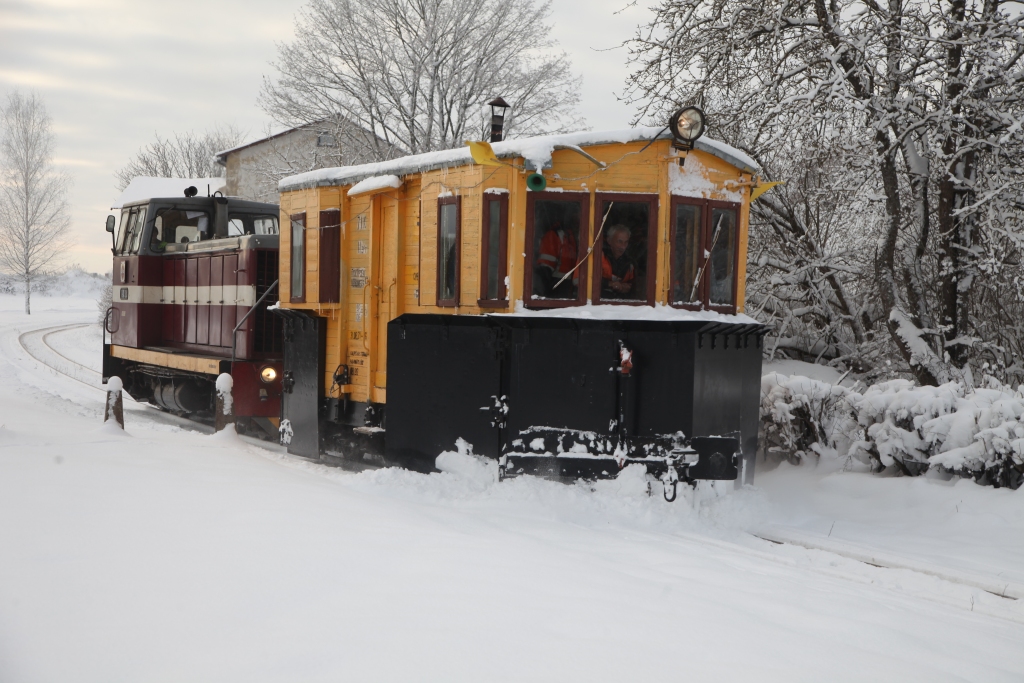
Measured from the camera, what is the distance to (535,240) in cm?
663

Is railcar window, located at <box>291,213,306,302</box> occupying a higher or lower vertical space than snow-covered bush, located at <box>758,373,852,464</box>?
higher

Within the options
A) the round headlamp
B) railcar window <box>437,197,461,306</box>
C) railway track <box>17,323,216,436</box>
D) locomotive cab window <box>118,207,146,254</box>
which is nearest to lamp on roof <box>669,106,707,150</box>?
the round headlamp

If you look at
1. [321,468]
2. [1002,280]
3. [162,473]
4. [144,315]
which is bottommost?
[321,468]

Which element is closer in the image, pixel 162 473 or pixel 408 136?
pixel 162 473

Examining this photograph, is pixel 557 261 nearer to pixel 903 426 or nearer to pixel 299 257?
pixel 299 257

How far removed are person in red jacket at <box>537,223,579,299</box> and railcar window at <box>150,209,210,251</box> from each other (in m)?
7.46

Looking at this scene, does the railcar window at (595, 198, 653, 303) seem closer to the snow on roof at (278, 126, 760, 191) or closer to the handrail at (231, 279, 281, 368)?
the snow on roof at (278, 126, 760, 191)

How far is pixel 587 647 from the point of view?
3.37 m

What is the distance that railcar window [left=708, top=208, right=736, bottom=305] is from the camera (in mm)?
6938

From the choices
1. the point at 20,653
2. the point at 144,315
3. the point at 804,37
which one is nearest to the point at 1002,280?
the point at 804,37

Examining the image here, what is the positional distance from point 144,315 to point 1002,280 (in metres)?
12.2

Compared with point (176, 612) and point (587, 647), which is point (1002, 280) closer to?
point (587, 647)

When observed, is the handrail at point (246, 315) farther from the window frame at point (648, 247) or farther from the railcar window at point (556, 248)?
the window frame at point (648, 247)

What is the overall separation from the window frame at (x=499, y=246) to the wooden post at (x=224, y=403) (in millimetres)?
4422
